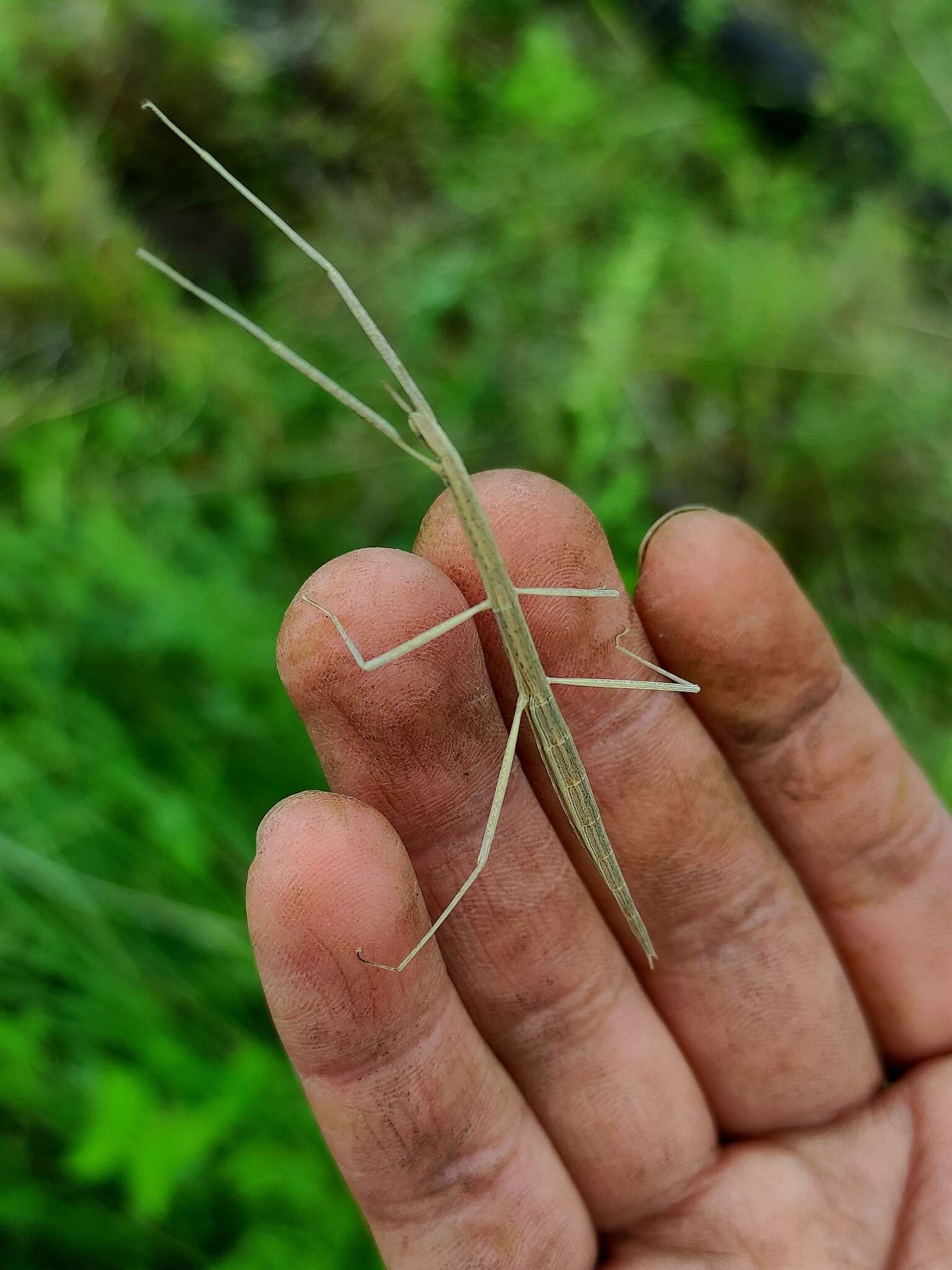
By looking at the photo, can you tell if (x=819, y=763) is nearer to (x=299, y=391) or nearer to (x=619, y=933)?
(x=619, y=933)

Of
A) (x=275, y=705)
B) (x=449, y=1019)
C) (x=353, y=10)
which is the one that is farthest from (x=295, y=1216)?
(x=353, y=10)

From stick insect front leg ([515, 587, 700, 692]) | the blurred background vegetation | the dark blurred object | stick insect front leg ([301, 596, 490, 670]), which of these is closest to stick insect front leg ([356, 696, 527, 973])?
stick insect front leg ([515, 587, 700, 692])

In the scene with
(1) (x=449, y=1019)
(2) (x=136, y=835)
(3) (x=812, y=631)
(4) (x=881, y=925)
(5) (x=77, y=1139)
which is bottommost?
(5) (x=77, y=1139)

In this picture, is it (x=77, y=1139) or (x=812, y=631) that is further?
(x=77, y=1139)

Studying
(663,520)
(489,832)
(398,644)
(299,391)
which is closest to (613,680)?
(663,520)

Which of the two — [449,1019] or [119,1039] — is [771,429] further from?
[119,1039]

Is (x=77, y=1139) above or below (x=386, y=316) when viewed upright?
below

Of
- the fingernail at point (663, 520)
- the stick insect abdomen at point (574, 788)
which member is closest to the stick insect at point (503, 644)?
the stick insect abdomen at point (574, 788)

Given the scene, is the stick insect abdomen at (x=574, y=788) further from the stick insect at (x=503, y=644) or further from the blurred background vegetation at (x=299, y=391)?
the blurred background vegetation at (x=299, y=391)
